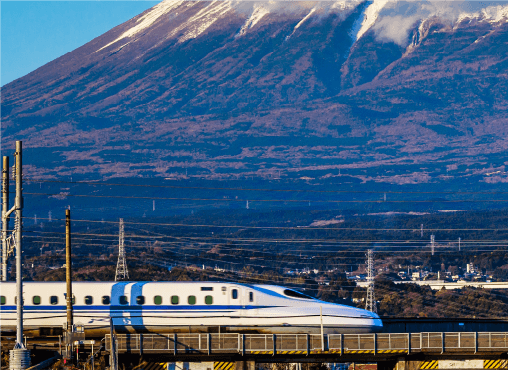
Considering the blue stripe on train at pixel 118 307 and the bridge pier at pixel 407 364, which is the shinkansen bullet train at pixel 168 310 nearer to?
the blue stripe on train at pixel 118 307

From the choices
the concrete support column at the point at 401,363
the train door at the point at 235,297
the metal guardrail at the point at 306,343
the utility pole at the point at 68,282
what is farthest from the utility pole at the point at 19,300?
the concrete support column at the point at 401,363

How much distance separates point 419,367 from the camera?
50.9 m

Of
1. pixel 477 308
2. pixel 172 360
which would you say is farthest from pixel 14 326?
pixel 477 308

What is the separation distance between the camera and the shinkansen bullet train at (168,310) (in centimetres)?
5303

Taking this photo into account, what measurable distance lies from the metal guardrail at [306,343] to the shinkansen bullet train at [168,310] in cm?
436

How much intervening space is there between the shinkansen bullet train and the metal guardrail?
4.36m

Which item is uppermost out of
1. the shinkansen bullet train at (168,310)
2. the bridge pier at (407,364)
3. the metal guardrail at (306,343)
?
the shinkansen bullet train at (168,310)

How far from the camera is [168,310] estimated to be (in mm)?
53406

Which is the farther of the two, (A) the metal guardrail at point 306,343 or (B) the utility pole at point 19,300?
(A) the metal guardrail at point 306,343

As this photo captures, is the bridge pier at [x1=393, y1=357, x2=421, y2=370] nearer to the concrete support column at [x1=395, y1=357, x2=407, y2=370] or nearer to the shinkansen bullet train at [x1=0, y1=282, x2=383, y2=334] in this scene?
the concrete support column at [x1=395, y1=357, x2=407, y2=370]

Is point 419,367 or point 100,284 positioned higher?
point 100,284

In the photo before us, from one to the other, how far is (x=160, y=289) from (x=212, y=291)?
282 centimetres

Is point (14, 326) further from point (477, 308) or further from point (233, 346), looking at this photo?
point (477, 308)

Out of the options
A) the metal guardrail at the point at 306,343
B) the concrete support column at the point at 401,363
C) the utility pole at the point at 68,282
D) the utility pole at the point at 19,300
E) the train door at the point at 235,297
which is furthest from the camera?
the train door at the point at 235,297
